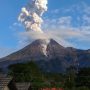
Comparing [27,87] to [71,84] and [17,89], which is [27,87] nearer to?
[17,89]

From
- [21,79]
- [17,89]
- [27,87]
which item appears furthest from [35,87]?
[21,79]

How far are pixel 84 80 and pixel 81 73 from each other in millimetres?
19399

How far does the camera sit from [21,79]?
95.8 metres

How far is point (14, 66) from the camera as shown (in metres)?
126

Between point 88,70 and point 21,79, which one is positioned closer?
point 21,79

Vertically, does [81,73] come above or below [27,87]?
above

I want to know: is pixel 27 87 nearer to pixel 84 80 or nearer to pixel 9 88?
pixel 9 88

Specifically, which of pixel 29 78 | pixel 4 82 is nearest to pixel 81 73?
pixel 29 78

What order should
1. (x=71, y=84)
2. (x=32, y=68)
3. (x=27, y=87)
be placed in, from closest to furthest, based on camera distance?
(x=27, y=87)
(x=71, y=84)
(x=32, y=68)

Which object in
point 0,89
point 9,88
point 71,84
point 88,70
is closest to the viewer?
point 0,89

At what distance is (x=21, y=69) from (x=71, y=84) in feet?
107

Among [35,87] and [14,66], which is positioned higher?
[14,66]

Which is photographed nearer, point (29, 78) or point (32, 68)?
point (29, 78)

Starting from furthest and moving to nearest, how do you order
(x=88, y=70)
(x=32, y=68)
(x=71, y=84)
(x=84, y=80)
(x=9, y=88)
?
(x=32, y=68) < (x=88, y=70) < (x=84, y=80) < (x=71, y=84) < (x=9, y=88)
